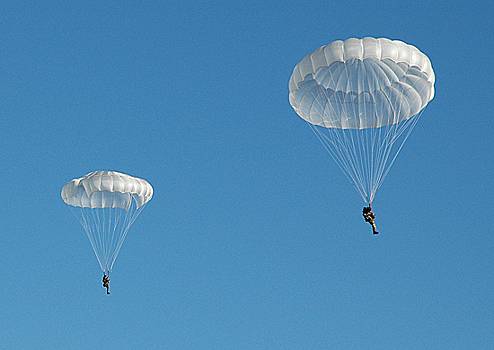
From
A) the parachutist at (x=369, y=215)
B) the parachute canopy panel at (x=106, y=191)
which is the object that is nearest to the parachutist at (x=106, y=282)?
the parachute canopy panel at (x=106, y=191)

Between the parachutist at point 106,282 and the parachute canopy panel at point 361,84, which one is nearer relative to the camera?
the parachute canopy panel at point 361,84

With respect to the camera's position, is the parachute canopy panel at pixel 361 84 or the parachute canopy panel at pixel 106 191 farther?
the parachute canopy panel at pixel 106 191

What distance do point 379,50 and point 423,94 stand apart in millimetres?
4222

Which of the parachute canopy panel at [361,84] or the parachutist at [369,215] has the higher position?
the parachute canopy panel at [361,84]

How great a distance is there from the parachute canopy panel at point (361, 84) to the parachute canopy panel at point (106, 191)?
563 inches

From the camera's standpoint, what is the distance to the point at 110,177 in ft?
209

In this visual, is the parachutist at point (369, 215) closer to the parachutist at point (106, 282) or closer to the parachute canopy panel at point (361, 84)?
the parachute canopy panel at point (361, 84)

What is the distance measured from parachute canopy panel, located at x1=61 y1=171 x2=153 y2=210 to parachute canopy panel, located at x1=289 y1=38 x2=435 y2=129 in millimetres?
14306

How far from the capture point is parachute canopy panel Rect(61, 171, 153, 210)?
208ft

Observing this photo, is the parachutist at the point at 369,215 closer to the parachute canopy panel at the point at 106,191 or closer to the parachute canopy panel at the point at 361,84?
the parachute canopy panel at the point at 361,84

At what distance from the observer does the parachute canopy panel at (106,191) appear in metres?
63.5

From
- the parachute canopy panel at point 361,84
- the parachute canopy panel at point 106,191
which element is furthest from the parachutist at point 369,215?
the parachute canopy panel at point 106,191

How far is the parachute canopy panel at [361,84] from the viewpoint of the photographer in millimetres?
50188

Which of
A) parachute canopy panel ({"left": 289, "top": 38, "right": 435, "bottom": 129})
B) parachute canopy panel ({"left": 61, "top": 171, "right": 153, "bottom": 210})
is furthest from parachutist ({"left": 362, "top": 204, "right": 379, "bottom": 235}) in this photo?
parachute canopy panel ({"left": 61, "top": 171, "right": 153, "bottom": 210})
